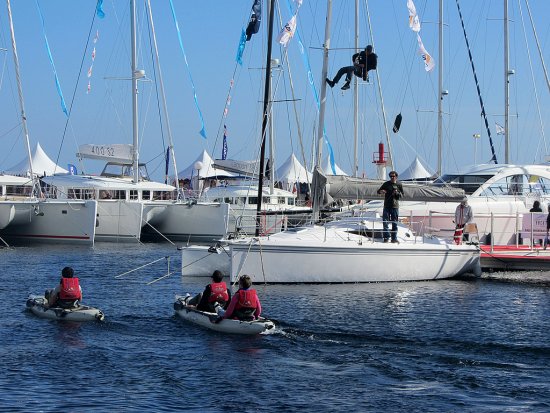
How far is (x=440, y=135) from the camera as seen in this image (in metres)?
46.2

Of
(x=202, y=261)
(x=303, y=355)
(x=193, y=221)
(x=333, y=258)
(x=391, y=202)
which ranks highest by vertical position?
(x=391, y=202)

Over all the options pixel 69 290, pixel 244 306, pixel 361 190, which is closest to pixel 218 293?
pixel 244 306

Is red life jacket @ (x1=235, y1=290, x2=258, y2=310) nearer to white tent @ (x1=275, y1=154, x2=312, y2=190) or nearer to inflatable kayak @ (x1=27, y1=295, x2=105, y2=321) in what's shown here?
inflatable kayak @ (x1=27, y1=295, x2=105, y2=321)

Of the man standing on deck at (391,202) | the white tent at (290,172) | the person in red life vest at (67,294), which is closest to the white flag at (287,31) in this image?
the man standing on deck at (391,202)

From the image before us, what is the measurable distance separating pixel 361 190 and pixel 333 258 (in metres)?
3.35

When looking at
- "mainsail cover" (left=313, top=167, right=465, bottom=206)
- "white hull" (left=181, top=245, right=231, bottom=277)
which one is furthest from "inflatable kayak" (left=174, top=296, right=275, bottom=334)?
"mainsail cover" (left=313, top=167, right=465, bottom=206)

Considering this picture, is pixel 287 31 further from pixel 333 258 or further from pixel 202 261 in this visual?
pixel 333 258

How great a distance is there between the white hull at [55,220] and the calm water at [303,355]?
18997 mm

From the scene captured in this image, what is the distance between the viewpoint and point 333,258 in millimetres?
27656

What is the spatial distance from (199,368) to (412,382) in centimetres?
380

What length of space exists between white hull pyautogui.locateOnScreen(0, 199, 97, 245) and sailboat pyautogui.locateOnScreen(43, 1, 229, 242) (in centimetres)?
171

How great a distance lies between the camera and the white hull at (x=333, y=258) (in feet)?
88.7

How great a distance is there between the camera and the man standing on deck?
1121 inches

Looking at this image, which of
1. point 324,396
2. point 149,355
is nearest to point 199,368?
point 149,355
